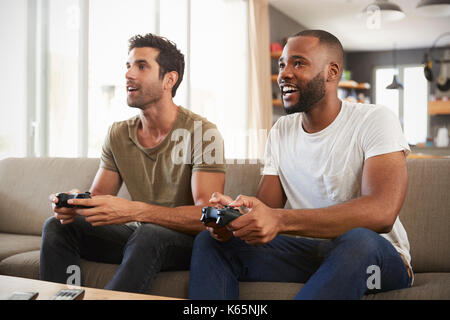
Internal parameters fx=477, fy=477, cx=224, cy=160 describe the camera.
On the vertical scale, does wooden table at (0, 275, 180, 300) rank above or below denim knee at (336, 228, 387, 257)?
below

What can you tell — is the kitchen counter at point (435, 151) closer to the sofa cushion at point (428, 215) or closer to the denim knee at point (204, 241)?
the sofa cushion at point (428, 215)

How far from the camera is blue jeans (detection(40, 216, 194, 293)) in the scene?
4.25 ft

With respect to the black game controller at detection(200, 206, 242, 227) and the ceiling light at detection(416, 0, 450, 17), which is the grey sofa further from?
the ceiling light at detection(416, 0, 450, 17)

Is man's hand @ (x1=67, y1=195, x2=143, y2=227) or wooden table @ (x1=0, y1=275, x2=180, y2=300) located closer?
wooden table @ (x1=0, y1=275, x2=180, y2=300)

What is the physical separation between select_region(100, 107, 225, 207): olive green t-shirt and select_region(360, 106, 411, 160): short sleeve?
0.51m

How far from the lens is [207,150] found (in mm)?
1609

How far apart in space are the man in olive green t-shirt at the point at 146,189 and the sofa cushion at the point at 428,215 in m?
0.65

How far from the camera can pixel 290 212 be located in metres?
1.18

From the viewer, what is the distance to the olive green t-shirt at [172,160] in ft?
5.33

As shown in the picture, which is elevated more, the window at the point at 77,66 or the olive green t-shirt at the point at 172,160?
the window at the point at 77,66

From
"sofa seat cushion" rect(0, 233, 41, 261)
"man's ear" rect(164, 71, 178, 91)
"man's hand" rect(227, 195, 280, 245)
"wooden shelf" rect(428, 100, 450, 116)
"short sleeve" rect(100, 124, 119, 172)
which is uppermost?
"wooden shelf" rect(428, 100, 450, 116)

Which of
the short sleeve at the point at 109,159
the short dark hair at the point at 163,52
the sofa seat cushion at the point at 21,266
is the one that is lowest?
the sofa seat cushion at the point at 21,266

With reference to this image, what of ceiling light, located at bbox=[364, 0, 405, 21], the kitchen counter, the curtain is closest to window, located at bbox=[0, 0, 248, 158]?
the curtain

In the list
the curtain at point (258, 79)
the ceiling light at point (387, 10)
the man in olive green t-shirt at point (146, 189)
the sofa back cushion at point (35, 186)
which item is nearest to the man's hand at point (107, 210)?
the man in olive green t-shirt at point (146, 189)
